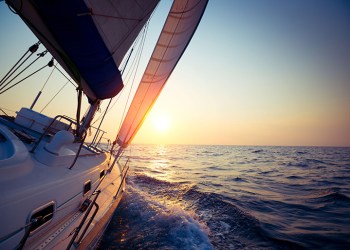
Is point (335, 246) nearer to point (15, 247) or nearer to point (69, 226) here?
point (69, 226)

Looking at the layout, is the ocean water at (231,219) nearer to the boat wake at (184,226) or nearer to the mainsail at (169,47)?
the boat wake at (184,226)

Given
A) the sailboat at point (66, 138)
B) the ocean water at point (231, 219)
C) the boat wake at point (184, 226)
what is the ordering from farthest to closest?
the ocean water at point (231, 219)
the boat wake at point (184, 226)
the sailboat at point (66, 138)

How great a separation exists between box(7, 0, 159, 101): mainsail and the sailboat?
13mm

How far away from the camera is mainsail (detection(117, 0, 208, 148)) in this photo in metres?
5.44

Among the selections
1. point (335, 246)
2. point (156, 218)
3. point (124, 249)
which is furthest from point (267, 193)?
point (124, 249)

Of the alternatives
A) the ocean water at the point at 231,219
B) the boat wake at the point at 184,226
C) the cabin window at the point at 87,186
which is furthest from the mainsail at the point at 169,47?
the ocean water at the point at 231,219

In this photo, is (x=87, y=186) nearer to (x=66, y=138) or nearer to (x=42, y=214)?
(x=66, y=138)

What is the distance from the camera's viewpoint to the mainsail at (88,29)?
9.87 feet

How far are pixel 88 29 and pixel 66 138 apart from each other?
180cm

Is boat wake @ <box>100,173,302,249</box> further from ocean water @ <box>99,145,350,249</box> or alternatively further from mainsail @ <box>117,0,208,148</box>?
mainsail @ <box>117,0,208,148</box>

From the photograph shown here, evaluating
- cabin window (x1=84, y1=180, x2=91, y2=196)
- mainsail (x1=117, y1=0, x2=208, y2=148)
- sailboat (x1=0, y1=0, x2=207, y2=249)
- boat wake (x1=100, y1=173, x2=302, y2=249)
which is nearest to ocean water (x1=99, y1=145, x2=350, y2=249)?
boat wake (x1=100, y1=173, x2=302, y2=249)

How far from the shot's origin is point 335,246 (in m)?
5.16

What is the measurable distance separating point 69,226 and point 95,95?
3042mm

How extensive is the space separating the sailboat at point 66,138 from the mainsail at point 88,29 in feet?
0.04
